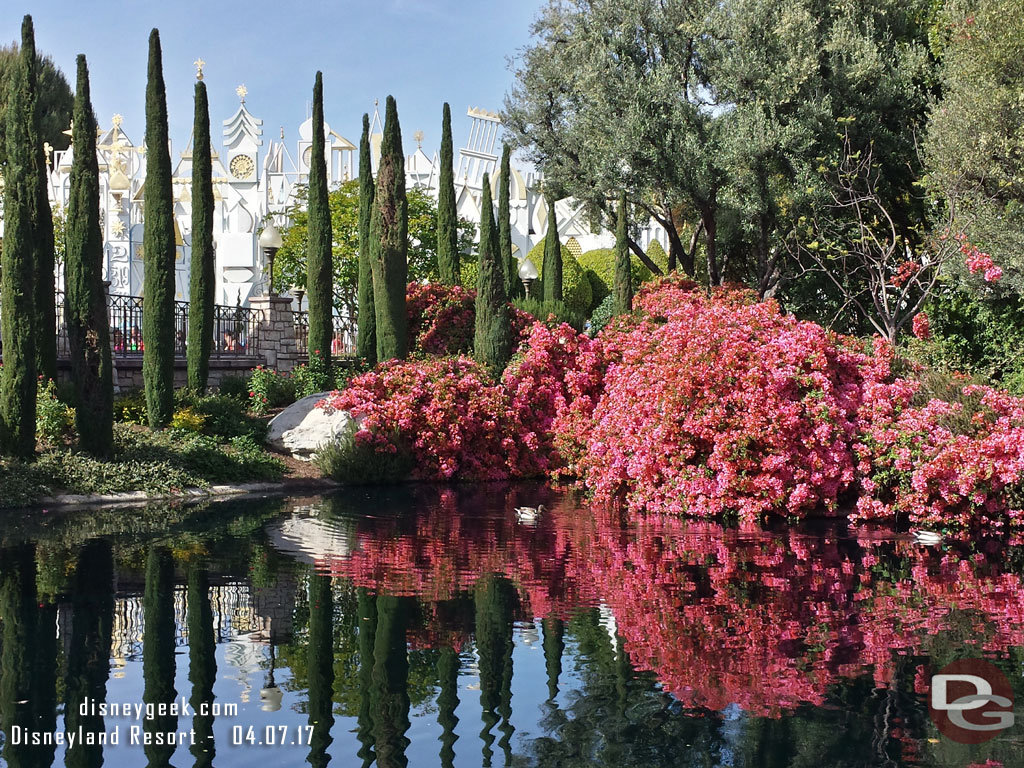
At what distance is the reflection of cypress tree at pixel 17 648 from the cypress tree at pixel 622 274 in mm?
15693

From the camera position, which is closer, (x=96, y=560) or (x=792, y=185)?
(x=96, y=560)

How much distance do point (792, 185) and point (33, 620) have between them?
1898 centimetres

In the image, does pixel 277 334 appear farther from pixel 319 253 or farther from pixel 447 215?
pixel 447 215

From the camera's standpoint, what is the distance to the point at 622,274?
23312 millimetres

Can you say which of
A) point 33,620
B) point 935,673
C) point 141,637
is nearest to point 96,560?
point 33,620

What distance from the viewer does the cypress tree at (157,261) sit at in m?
18.2

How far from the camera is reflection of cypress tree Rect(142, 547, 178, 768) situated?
16.6 feet

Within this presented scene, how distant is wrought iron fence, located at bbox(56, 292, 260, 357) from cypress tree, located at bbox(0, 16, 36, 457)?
6.80 m

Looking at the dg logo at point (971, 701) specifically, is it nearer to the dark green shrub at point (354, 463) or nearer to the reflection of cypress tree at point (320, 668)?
the reflection of cypress tree at point (320, 668)

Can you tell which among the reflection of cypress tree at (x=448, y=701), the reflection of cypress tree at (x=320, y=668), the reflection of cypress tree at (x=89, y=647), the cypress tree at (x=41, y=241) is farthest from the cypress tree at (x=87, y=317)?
the reflection of cypress tree at (x=448, y=701)

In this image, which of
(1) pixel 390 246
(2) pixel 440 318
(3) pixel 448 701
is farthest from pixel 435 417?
(3) pixel 448 701

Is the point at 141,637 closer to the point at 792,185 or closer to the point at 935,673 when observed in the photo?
the point at 935,673

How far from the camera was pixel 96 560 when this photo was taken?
32.0 feet

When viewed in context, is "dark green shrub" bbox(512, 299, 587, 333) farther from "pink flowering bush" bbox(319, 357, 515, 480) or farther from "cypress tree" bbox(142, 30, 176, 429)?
"cypress tree" bbox(142, 30, 176, 429)
